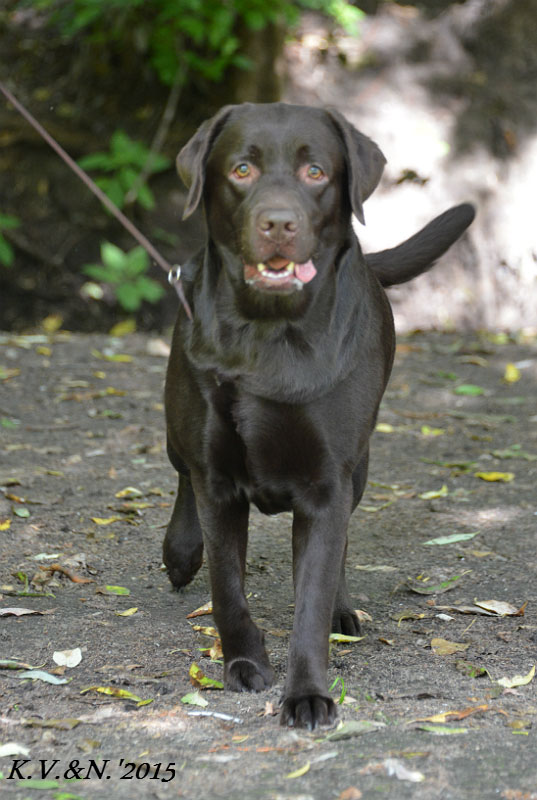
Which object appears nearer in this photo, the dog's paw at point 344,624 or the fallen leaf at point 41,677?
the fallen leaf at point 41,677

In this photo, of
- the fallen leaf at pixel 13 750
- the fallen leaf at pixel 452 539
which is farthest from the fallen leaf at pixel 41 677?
the fallen leaf at pixel 452 539

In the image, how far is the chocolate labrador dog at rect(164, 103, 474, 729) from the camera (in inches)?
103

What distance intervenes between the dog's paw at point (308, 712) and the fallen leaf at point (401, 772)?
0.28 metres

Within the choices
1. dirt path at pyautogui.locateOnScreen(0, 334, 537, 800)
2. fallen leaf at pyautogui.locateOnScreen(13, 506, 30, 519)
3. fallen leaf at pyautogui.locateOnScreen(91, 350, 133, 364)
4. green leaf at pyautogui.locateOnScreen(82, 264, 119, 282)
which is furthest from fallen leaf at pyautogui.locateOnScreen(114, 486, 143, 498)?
green leaf at pyautogui.locateOnScreen(82, 264, 119, 282)

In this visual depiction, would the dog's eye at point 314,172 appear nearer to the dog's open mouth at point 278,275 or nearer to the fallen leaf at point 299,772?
the dog's open mouth at point 278,275

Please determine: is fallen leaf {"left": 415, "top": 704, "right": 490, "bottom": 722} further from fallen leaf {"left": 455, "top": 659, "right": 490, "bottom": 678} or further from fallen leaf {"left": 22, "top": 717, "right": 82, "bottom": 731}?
fallen leaf {"left": 22, "top": 717, "right": 82, "bottom": 731}

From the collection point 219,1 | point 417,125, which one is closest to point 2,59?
point 219,1

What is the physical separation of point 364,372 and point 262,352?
263 millimetres

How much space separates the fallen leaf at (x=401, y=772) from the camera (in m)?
2.12

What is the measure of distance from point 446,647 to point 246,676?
584mm

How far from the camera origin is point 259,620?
320 centimetres

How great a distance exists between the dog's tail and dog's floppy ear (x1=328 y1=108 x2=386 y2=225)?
77cm

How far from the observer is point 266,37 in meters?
8.08

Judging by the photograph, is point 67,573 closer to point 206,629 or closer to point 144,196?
point 206,629
